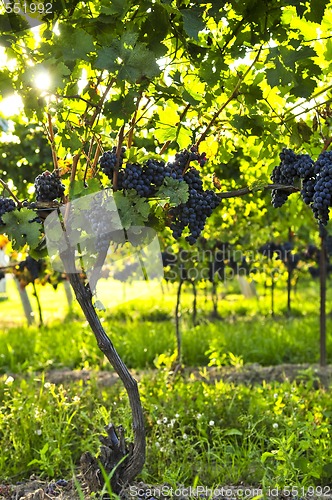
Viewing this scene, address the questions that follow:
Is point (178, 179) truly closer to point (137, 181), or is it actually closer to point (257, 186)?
point (137, 181)

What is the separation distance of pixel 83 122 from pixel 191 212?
0.59 m

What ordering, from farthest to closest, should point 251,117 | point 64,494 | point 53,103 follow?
point 64,494, point 251,117, point 53,103

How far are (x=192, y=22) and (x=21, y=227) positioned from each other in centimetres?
97

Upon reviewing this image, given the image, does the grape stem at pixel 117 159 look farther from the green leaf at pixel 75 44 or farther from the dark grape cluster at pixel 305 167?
the dark grape cluster at pixel 305 167

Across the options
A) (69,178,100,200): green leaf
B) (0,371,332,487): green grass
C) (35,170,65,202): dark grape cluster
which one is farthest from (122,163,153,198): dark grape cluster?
(0,371,332,487): green grass

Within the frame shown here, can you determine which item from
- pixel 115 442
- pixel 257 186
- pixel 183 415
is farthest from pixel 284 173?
pixel 183 415

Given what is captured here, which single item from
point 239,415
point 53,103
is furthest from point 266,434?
point 53,103

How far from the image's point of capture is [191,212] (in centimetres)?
250

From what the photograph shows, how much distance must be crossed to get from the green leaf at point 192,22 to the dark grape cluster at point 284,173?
29.3 inches

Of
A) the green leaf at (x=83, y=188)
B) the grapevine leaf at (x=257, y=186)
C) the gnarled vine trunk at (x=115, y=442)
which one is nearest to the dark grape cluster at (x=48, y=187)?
the green leaf at (x=83, y=188)

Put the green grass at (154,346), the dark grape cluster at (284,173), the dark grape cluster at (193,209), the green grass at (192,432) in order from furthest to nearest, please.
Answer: the green grass at (154,346)
the green grass at (192,432)
the dark grape cluster at (284,173)
the dark grape cluster at (193,209)

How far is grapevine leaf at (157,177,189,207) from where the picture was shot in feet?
7.67

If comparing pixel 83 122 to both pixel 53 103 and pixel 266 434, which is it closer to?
pixel 53 103

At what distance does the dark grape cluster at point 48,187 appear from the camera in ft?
8.15
